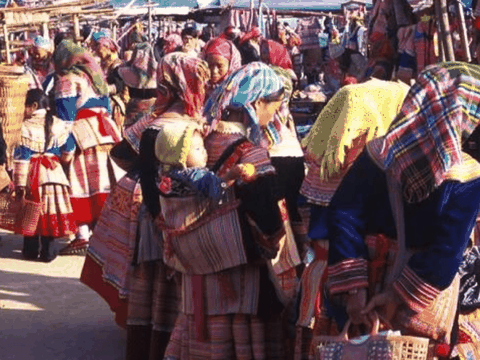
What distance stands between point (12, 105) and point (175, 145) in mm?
4834

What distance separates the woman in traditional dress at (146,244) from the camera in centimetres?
580

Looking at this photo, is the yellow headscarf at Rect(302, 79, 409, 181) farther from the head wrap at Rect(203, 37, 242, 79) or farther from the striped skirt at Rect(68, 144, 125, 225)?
the striped skirt at Rect(68, 144, 125, 225)

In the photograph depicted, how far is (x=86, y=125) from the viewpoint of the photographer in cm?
914

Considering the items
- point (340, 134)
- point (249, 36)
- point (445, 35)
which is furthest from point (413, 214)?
point (249, 36)

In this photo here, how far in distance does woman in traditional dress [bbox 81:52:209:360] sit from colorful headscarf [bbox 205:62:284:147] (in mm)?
507

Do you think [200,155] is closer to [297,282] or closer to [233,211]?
[233,211]

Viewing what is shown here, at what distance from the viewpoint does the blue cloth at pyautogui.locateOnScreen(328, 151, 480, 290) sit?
12.2ft

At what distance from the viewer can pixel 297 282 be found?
16.9 feet

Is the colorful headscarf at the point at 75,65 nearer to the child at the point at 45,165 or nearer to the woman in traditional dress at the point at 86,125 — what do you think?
the woman in traditional dress at the point at 86,125

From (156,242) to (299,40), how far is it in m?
16.4

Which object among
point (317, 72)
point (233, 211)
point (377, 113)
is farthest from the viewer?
point (317, 72)

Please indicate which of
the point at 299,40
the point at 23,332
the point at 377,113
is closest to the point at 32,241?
the point at 23,332

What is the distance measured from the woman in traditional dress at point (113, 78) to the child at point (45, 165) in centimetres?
240

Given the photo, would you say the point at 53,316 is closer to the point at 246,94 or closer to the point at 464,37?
the point at 246,94
